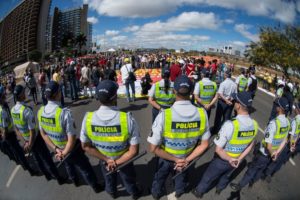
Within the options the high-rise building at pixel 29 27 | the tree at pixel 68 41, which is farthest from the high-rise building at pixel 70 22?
the tree at pixel 68 41

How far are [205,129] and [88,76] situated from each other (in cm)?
915

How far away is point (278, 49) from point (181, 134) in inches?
794

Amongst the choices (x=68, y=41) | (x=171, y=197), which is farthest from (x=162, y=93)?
(x=68, y=41)

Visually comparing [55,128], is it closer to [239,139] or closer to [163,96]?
[163,96]

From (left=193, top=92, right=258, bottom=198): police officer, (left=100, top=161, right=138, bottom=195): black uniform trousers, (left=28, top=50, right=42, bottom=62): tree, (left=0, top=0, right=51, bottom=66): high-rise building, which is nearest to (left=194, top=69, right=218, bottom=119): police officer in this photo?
(left=193, top=92, right=258, bottom=198): police officer

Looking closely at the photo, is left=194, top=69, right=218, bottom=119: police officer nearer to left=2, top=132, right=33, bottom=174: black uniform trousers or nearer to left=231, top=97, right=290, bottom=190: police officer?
left=231, top=97, right=290, bottom=190: police officer

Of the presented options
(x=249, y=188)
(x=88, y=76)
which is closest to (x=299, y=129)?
(x=249, y=188)

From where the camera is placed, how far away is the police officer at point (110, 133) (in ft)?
8.71

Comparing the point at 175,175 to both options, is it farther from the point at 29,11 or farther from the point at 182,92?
the point at 29,11

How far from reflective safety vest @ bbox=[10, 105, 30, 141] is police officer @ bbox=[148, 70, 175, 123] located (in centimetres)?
264

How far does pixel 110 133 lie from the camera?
2725 millimetres

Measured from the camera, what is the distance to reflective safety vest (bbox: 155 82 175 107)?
5012 mm

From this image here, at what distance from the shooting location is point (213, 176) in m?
3.24

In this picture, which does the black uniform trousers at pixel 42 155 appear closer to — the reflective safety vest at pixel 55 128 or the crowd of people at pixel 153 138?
the crowd of people at pixel 153 138
